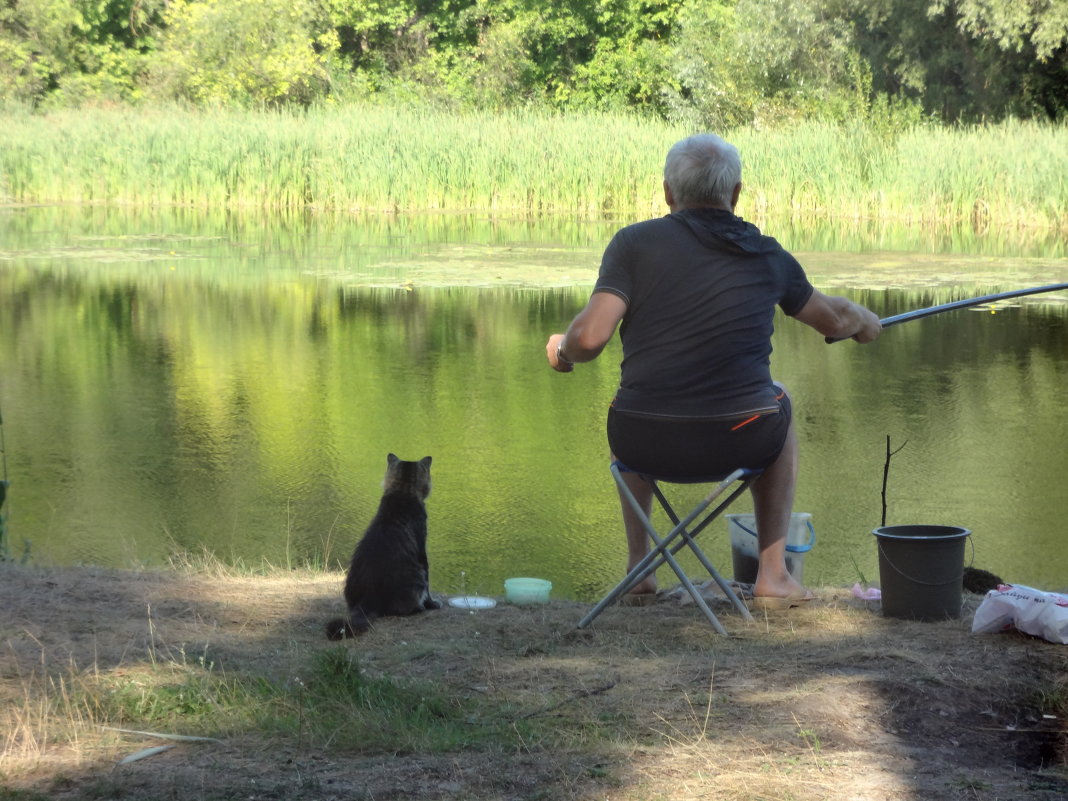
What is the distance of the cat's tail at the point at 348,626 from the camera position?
362cm

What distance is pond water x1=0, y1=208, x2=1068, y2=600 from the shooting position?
580 centimetres

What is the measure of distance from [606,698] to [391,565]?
1.16m

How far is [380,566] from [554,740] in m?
1.36

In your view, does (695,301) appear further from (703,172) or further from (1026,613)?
(1026,613)

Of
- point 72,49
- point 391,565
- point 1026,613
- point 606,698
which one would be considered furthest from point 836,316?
point 72,49

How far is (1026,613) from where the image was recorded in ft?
10.7

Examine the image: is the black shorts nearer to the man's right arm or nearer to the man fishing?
the man fishing

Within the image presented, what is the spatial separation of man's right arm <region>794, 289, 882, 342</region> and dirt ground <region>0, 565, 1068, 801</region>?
0.77m

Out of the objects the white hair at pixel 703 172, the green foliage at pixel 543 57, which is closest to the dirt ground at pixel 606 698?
the white hair at pixel 703 172

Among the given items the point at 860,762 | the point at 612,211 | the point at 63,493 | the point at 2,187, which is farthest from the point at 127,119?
the point at 860,762

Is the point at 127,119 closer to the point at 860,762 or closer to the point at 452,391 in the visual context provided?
the point at 452,391

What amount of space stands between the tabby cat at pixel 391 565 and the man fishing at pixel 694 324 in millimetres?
773

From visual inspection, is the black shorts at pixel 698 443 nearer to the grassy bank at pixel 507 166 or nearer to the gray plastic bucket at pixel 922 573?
the gray plastic bucket at pixel 922 573

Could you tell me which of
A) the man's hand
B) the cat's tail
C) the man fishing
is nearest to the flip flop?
the man fishing
